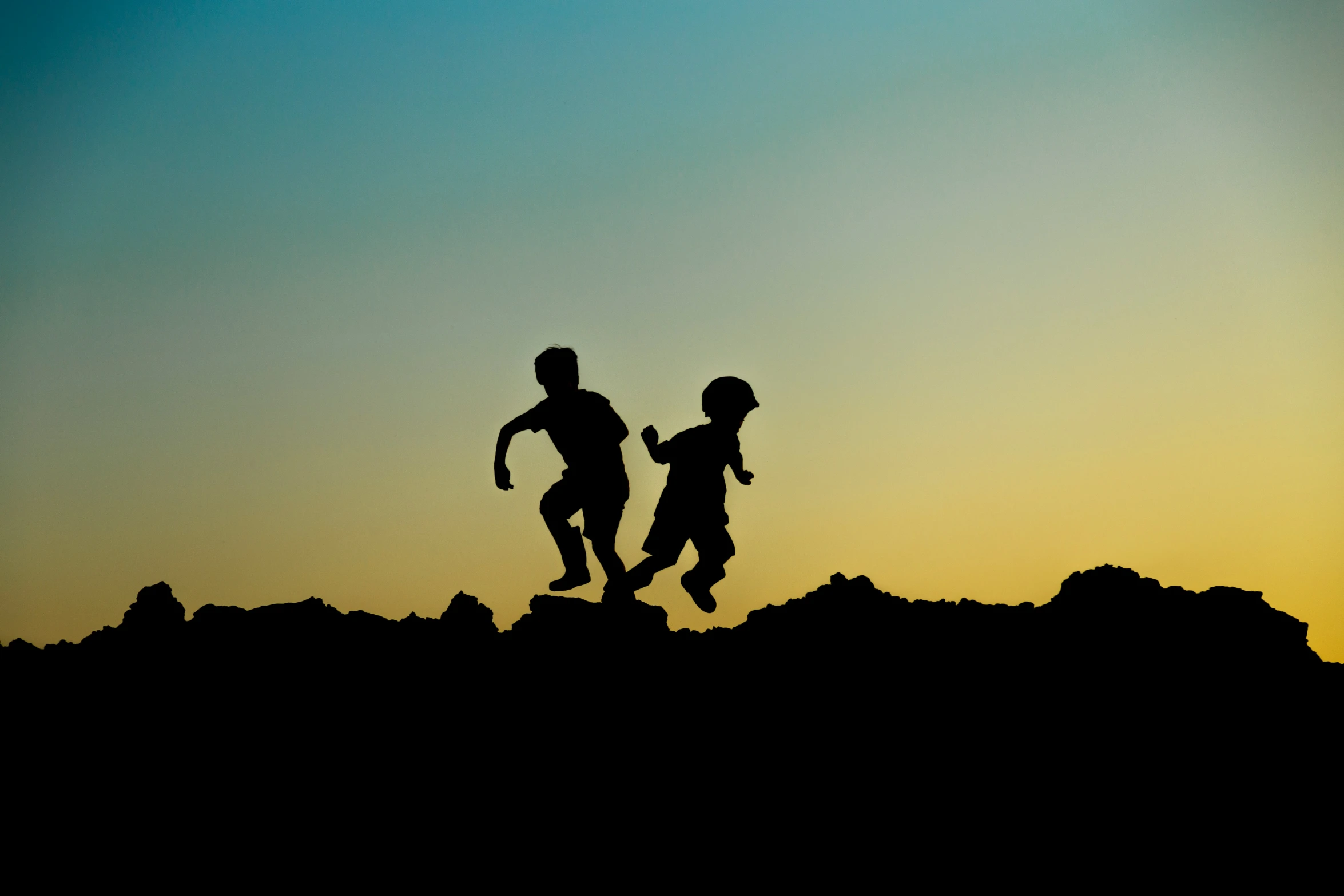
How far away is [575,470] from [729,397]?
5.39ft

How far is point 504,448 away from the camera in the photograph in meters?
11.7

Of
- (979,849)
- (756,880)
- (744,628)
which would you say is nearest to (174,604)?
(744,628)

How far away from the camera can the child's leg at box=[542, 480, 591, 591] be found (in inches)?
459

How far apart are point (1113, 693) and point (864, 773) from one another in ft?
7.01

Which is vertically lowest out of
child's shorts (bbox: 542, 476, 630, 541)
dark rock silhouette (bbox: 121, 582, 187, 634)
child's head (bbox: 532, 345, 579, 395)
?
dark rock silhouette (bbox: 121, 582, 187, 634)

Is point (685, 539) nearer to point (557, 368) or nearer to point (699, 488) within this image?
point (699, 488)

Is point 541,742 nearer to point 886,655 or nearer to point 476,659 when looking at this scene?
point 476,659

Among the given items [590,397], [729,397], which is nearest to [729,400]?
Result: [729,397]

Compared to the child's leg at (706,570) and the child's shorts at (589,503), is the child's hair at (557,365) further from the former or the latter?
the child's leg at (706,570)

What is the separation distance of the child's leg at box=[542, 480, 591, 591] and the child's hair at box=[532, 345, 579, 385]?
1.00m

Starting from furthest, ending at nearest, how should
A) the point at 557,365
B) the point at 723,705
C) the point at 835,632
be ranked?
1. the point at 557,365
2. the point at 835,632
3. the point at 723,705

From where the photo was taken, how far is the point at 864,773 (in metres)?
8.41

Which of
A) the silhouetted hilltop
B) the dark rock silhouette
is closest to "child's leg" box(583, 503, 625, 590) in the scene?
the silhouetted hilltop

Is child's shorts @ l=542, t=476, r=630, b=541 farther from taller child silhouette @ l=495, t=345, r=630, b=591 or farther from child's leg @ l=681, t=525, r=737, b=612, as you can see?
child's leg @ l=681, t=525, r=737, b=612
